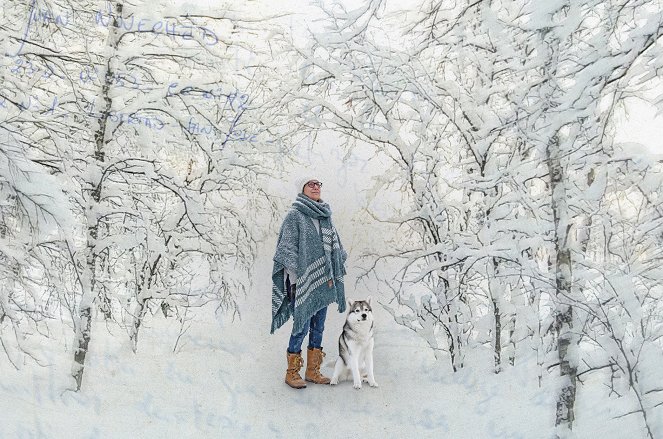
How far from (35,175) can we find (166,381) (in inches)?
109

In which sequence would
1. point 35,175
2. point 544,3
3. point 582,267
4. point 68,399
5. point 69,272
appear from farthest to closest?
point 69,272 → point 68,399 → point 582,267 → point 35,175 → point 544,3

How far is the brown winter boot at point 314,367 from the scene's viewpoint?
607 centimetres

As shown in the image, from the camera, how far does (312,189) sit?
5957mm

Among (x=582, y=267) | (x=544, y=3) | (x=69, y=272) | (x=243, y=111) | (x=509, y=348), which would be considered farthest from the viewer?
(x=243, y=111)

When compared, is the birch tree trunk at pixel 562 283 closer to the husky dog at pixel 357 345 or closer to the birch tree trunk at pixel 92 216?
the husky dog at pixel 357 345

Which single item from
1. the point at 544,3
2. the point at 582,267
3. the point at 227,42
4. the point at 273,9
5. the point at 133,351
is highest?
the point at 273,9

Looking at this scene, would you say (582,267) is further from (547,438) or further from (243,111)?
(243,111)

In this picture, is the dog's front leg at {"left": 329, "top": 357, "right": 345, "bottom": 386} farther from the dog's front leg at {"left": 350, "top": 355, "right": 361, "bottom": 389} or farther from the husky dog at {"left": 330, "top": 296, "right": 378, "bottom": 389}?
the dog's front leg at {"left": 350, "top": 355, "right": 361, "bottom": 389}

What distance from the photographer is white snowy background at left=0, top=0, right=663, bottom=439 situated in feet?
12.1

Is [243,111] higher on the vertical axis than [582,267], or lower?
higher

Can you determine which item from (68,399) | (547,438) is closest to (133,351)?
(68,399)

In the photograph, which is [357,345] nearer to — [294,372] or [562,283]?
[294,372]

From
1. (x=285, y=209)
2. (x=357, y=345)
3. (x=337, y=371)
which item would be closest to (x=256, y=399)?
(x=337, y=371)

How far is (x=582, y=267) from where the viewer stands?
13.7ft
